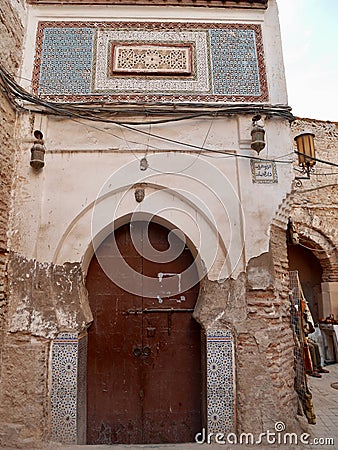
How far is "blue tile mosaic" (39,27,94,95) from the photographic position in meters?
3.90

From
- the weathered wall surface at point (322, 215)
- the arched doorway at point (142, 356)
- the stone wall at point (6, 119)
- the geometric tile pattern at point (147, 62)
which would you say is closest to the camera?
the stone wall at point (6, 119)

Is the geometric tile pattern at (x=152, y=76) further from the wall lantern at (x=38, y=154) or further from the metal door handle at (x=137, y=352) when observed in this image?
the metal door handle at (x=137, y=352)

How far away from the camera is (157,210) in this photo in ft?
11.9

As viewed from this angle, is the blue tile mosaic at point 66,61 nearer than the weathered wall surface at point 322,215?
Yes

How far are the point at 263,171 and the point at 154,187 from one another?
1.16 meters

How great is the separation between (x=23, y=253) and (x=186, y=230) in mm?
1635

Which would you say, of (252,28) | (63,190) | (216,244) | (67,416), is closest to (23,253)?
(63,190)

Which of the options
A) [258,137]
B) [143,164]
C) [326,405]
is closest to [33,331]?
[143,164]

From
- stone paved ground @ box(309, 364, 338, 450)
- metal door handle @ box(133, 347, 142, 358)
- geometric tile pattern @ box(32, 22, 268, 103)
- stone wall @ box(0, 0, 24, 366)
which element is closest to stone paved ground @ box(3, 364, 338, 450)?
stone paved ground @ box(309, 364, 338, 450)

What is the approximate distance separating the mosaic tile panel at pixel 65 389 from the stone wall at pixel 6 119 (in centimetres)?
56

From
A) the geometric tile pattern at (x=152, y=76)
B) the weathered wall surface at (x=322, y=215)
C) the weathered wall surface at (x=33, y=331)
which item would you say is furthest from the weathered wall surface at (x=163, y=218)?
the weathered wall surface at (x=322, y=215)

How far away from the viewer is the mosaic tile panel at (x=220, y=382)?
3174 millimetres

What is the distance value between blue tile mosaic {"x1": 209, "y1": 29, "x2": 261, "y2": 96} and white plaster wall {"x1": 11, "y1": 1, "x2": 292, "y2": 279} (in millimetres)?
323

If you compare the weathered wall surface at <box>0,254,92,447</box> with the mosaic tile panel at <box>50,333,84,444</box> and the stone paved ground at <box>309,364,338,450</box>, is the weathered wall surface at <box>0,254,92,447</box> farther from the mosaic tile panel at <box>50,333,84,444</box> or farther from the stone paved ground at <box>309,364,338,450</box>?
the stone paved ground at <box>309,364,338,450</box>
